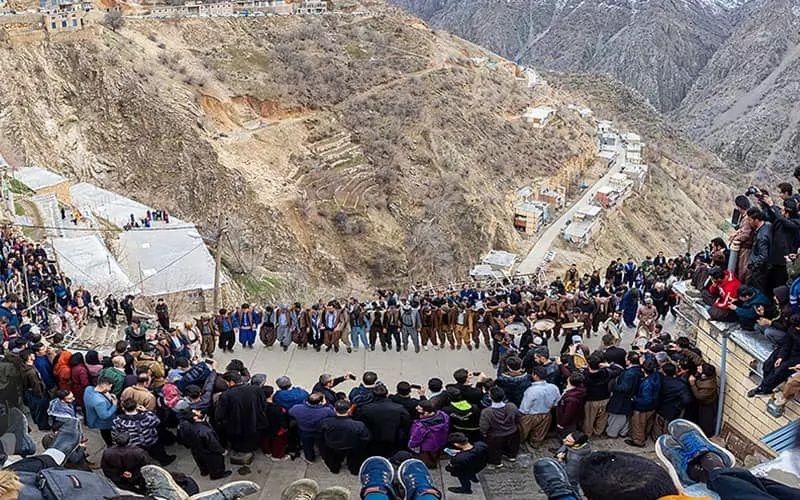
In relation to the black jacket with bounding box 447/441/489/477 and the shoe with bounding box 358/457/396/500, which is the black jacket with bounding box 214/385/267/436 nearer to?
the shoe with bounding box 358/457/396/500

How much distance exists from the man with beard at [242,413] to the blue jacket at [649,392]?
4.42 meters

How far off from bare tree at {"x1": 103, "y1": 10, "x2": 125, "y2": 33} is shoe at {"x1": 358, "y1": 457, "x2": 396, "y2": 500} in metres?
42.3

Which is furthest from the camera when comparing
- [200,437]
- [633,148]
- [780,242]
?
[633,148]

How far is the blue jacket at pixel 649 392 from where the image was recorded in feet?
26.6

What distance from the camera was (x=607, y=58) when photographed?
143 m

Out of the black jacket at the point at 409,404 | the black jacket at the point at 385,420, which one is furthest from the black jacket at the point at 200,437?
the black jacket at the point at 409,404

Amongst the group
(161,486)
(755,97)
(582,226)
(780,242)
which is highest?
(755,97)

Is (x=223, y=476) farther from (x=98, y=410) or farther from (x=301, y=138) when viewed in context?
(x=301, y=138)

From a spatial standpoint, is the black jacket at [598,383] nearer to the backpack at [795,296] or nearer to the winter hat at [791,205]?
the backpack at [795,296]

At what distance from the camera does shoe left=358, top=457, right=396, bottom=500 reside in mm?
5602

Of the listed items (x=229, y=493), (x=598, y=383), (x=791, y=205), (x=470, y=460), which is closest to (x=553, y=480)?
(x=229, y=493)

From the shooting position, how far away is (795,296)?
710 cm

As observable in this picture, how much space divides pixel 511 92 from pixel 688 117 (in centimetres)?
7366

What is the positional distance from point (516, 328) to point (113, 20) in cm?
3885
